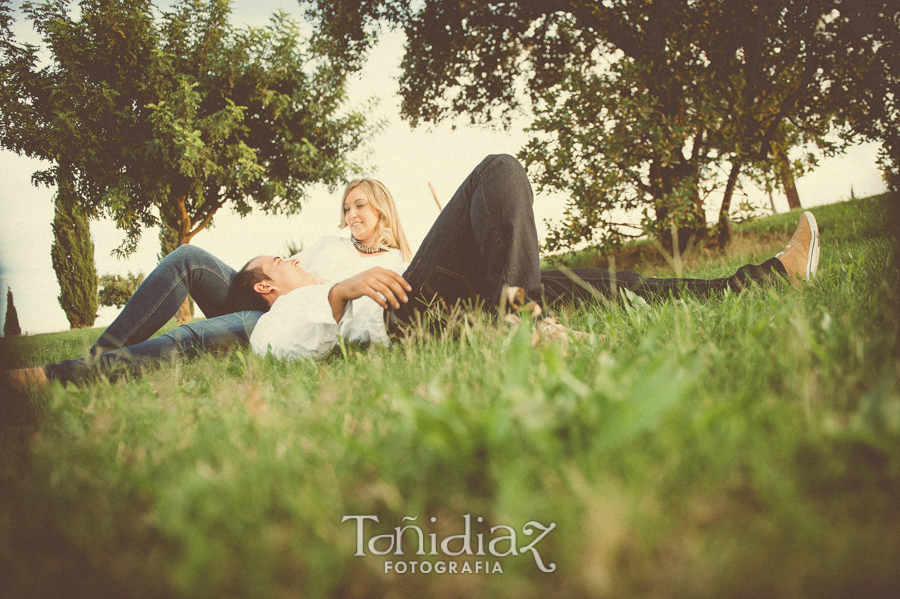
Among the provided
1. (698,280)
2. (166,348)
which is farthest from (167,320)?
(698,280)

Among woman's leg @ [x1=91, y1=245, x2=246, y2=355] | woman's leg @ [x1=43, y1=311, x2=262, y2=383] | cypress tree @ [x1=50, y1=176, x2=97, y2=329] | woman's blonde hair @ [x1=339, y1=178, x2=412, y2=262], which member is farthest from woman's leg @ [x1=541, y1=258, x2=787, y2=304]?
cypress tree @ [x1=50, y1=176, x2=97, y2=329]

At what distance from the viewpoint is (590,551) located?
0.52 m

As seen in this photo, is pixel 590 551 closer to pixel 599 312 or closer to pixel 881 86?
pixel 599 312

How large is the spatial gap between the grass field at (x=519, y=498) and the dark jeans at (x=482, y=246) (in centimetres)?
128

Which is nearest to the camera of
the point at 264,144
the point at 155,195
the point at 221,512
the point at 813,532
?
the point at 813,532

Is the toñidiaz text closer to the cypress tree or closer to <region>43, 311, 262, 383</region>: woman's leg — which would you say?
<region>43, 311, 262, 383</region>: woman's leg

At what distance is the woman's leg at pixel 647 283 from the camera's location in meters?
2.84

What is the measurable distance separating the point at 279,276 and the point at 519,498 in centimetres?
348

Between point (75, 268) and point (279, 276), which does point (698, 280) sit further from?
point (75, 268)

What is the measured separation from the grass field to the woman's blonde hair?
3.53 meters

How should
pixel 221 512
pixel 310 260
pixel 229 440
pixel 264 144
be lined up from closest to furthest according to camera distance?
pixel 221 512
pixel 229 440
pixel 310 260
pixel 264 144

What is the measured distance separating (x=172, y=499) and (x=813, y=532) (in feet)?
3.05

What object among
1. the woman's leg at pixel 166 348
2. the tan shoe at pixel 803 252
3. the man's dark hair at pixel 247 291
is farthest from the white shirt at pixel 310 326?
the tan shoe at pixel 803 252

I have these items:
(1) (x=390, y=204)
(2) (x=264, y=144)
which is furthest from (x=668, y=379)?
(2) (x=264, y=144)
